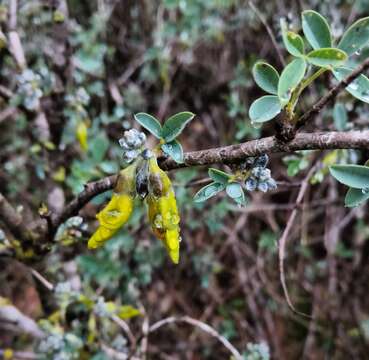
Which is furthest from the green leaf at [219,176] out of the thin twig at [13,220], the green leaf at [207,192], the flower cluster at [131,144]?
the thin twig at [13,220]

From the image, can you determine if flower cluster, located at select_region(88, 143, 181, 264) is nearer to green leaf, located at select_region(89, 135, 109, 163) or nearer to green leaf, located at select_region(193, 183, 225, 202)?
green leaf, located at select_region(193, 183, 225, 202)

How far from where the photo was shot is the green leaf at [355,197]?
0.65m

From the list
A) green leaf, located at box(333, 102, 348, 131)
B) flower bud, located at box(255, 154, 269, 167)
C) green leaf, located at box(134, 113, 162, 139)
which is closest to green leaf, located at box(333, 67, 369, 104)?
flower bud, located at box(255, 154, 269, 167)

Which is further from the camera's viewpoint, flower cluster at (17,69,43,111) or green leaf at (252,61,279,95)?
flower cluster at (17,69,43,111)

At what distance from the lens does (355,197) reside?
65cm

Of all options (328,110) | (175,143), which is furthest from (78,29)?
(175,143)

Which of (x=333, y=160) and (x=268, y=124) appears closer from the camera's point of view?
(x=333, y=160)

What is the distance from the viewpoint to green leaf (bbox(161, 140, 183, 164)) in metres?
0.67

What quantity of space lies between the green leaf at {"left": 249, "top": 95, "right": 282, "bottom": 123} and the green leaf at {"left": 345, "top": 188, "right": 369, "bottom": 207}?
16 cm

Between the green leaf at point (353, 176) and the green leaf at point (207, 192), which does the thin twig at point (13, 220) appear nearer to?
the green leaf at point (207, 192)

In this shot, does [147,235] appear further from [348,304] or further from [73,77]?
[348,304]

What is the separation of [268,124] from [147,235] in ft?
2.35

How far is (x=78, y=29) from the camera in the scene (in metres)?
1.62

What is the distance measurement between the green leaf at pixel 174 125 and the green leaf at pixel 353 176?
221 millimetres
